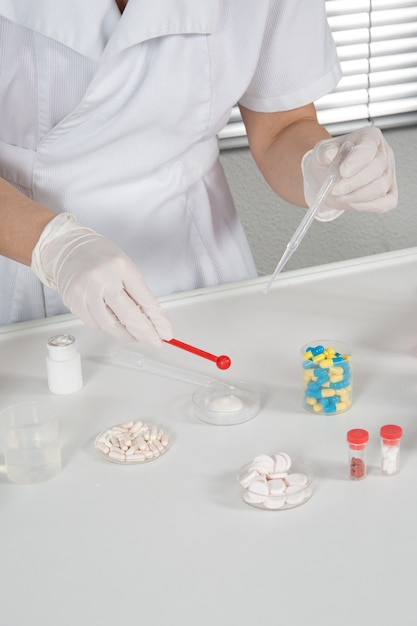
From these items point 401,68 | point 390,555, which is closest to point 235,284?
point 390,555

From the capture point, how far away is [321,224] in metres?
2.93

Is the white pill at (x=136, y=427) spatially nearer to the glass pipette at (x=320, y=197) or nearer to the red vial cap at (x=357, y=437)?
the red vial cap at (x=357, y=437)

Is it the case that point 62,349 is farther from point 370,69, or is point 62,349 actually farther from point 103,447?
point 370,69

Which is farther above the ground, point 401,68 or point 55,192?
point 55,192

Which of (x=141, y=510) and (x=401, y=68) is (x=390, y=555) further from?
(x=401, y=68)

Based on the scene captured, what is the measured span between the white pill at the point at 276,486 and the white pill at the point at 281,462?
19 mm

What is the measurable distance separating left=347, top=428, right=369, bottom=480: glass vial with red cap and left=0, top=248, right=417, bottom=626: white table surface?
0.02 meters

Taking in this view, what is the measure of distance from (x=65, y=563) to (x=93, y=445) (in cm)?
26

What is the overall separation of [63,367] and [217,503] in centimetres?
38

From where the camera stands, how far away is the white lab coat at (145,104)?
58.2 inches

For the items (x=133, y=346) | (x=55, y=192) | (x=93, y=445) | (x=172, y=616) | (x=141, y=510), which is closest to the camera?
(x=172, y=616)

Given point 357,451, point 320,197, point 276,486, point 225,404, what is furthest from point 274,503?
point 320,197

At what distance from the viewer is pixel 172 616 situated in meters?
0.89

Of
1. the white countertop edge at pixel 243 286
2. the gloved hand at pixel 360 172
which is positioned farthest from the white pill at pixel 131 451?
the gloved hand at pixel 360 172
